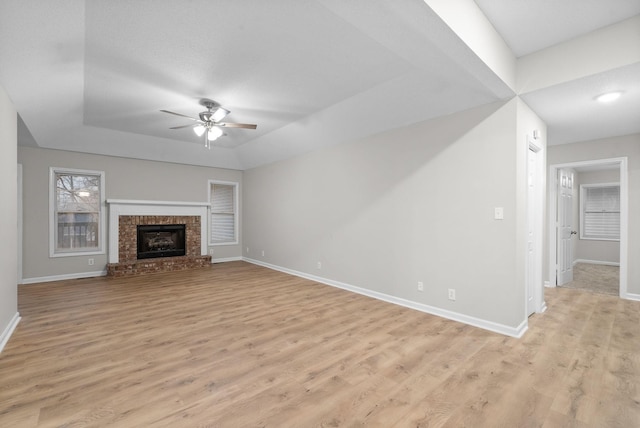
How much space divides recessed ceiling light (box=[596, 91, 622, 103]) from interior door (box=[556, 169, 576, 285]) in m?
2.37

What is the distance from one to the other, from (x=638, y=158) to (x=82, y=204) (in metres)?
9.35

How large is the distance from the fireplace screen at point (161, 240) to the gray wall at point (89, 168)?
0.65 m

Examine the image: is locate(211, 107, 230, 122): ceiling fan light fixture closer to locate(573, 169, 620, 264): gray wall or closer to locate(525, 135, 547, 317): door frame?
locate(525, 135, 547, 317): door frame

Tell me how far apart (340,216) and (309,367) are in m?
2.84

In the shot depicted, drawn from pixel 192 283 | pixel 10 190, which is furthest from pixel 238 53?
pixel 192 283

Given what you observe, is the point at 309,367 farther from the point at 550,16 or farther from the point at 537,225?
the point at 550,16

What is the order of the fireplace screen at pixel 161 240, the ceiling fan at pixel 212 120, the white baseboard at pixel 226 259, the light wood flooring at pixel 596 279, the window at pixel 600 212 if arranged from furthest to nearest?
the white baseboard at pixel 226 259, the window at pixel 600 212, the fireplace screen at pixel 161 240, the light wood flooring at pixel 596 279, the ceiling fan at pixel 212 120

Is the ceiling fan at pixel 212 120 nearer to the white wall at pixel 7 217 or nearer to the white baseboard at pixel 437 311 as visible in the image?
the white wall at pixel 7 217

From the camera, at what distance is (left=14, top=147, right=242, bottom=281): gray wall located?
503 centimetres

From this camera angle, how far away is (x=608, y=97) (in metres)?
2.89

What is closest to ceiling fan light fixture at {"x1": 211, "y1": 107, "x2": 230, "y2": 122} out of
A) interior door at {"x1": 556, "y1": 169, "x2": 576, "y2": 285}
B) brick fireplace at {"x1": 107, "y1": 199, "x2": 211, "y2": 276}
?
brick fireplace at {"x1": 107, "y1": 199, "x2": 211, "y2": 276}

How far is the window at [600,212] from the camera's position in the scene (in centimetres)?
704

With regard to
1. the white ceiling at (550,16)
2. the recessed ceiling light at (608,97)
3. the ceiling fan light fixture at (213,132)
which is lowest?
the ceiling fan light fixture at (213,132)

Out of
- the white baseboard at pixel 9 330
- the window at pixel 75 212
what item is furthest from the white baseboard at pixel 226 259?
the white baseboard at pixel 9 330
